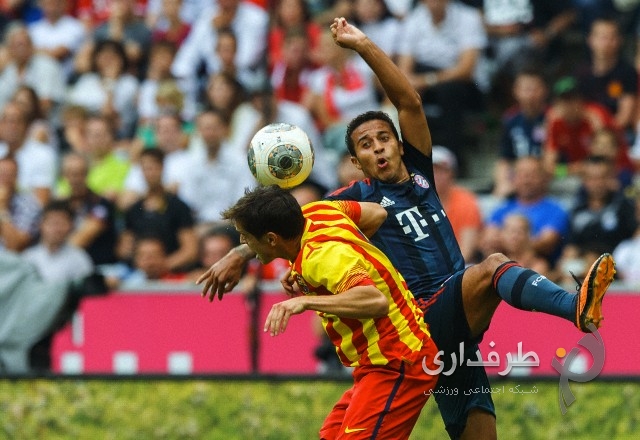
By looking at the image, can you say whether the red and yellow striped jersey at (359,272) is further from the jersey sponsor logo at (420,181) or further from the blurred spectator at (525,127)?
the blurred spectator at (525,127)

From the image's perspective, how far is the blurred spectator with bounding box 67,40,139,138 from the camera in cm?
1220

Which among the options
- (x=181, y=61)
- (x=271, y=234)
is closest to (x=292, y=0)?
(x=181, y=61)

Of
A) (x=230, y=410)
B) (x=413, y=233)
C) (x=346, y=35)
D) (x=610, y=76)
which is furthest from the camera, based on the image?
(x=610, y=76)

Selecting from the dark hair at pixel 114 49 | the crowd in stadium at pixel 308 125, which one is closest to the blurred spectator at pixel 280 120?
the crowd in stadium at pixel 308 125

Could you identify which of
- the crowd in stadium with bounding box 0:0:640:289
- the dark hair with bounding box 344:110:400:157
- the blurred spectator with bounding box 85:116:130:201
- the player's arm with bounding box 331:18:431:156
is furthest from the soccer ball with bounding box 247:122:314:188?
the blurred spectator with bounding box 85:116:130:201

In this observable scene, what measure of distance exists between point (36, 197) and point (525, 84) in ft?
14.5

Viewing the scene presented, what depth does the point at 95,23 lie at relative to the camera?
1316cm

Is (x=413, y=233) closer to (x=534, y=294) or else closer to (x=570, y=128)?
(x=534, y=294)

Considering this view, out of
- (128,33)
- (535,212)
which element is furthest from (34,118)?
(535,212)

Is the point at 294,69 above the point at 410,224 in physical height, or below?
above

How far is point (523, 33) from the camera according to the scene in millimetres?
10938

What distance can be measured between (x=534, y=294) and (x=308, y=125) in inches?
209

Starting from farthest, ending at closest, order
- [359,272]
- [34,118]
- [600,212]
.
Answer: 1. [34,118]
2. [600,212]
3. [359,272]

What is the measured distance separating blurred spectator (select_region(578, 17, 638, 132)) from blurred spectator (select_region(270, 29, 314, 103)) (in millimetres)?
2448
